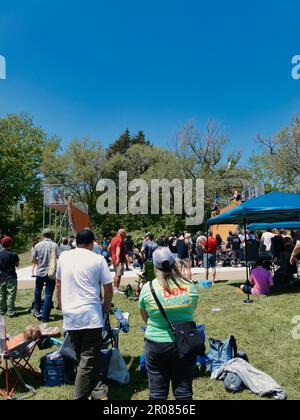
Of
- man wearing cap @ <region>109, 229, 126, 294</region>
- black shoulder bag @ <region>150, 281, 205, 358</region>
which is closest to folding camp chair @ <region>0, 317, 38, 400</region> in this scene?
black shoulder bag @ <region>150, 281, 205, 358</region>

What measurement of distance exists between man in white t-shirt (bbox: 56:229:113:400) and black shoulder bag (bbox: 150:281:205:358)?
0.80 metres

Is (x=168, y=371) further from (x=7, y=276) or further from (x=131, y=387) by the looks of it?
(x=7, y=276)

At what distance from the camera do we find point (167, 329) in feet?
9.62

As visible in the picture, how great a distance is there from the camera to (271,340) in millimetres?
5883

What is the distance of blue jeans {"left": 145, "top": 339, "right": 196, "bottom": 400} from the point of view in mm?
2844

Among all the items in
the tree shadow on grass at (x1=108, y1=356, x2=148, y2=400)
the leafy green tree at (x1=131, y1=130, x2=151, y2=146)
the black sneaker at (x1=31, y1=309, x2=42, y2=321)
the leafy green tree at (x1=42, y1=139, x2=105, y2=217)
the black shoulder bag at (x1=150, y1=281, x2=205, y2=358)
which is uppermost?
the leafy green tree at (x1=131, y1=130, x2=151, y2=146)

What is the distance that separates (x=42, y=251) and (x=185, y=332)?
5.50 m

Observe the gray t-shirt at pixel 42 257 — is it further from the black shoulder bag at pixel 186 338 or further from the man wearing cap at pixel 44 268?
the black shoulder bag at pixel 186 338

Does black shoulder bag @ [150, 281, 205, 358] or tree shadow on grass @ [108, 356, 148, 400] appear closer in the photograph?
black shoulder bag @ [150, 281, 205, 358]

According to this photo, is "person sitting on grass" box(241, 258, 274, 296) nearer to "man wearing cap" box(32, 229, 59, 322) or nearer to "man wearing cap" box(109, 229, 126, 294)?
"man wearing cap" box(109, 229, 126, 294)

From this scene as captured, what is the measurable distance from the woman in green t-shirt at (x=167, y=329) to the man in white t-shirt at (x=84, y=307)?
0.60m

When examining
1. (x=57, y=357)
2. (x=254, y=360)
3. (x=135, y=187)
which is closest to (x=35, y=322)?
(x=57, y=357)

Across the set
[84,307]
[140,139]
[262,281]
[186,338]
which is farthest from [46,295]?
[140,139]

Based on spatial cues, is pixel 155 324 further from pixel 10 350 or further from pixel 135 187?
pixel 135 187
